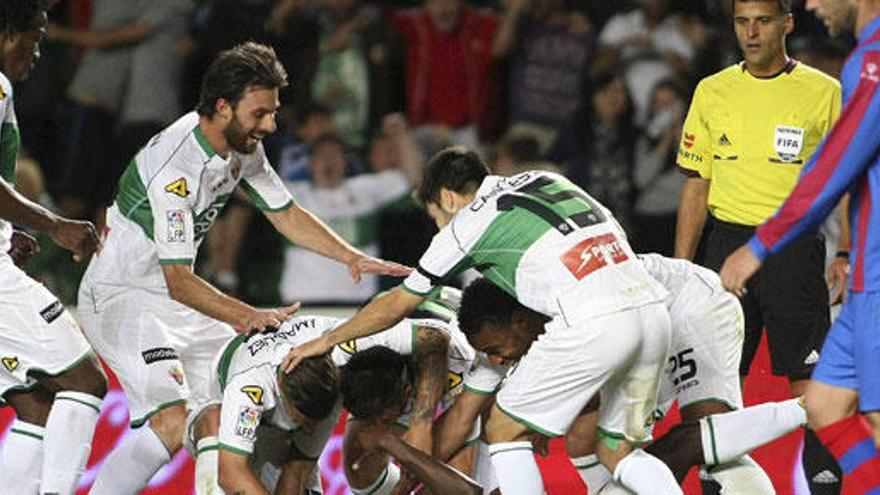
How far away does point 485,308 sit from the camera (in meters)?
6.71

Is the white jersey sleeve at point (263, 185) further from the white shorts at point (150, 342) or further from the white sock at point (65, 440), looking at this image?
the white sock at point (65, 440)

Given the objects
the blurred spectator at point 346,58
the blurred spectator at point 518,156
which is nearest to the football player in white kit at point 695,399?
the blurred spectator at point 518,156

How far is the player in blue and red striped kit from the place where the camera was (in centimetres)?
557

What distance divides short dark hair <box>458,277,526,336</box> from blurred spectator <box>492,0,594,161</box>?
4.94 meters

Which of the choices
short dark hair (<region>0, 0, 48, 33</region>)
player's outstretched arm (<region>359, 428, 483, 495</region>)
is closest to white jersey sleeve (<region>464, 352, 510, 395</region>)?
player's outstretched arm (<region>359, 428, 483, 495</region>)

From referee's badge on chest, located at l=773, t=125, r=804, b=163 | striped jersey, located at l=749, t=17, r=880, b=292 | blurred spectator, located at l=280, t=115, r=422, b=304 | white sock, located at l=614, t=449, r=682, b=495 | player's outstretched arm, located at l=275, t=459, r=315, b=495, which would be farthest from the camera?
blurred spectator, located at l=280, t=115, r=422, b=304

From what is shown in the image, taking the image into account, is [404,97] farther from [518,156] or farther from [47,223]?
[47,223]

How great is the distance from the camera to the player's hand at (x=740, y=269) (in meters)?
5.68

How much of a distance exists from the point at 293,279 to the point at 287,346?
4.62 m

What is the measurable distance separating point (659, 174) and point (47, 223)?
16.9 ft

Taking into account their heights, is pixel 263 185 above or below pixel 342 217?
above

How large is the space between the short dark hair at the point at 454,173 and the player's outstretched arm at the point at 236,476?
1150mm

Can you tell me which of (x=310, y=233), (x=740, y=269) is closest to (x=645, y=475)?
(x=740, y=269)

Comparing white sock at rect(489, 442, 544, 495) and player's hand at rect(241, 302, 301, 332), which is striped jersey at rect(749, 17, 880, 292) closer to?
white sock at rect(489, 442, 544, 495)
